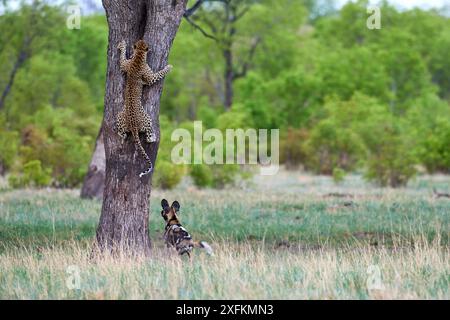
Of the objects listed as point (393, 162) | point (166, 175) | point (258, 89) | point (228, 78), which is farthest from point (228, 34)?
point (166, 175)

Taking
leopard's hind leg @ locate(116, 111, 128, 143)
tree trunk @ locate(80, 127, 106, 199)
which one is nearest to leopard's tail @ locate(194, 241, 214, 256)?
leopard's hind leg @ locate(116, 111, 128, 143)

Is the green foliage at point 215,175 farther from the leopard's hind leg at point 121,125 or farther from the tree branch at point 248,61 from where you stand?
the tree branch at point 248,61

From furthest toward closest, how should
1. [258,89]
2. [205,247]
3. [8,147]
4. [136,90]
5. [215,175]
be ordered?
[258,89], [8,147], [215,175], [205,247], [136,90]

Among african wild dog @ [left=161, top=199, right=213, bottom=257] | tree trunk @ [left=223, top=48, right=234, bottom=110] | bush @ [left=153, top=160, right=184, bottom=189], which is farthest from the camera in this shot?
tree trunk @ [left=223, top=48, right=234, bottom=110]

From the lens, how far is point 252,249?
490 inches

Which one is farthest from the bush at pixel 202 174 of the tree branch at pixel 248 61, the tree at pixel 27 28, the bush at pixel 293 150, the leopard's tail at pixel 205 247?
the tree branch at pixel 248 61

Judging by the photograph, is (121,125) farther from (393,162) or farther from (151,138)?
(393,162)

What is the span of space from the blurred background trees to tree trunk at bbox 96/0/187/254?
11.7 m

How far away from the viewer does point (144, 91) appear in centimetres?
1108

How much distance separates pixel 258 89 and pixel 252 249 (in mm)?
34954

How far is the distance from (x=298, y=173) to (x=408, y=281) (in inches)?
972

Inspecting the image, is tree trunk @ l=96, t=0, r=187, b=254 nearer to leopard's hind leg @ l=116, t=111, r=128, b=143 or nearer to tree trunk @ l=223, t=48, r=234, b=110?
leopard's hind leg @ l=116, t=111, r=128, b=143

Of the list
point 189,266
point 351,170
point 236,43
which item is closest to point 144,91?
point 189,266

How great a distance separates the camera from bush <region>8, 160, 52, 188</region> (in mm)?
22734
